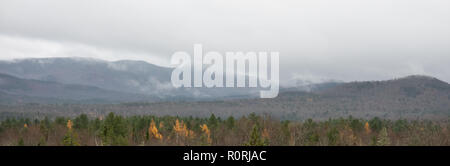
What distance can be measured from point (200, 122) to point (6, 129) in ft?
171

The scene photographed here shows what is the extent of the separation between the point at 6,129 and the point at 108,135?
68521 mm

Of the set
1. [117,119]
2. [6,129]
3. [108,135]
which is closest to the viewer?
[108,135]

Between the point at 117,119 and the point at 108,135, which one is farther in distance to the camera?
the point at 117,119

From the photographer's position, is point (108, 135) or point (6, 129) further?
point (6, 129)
